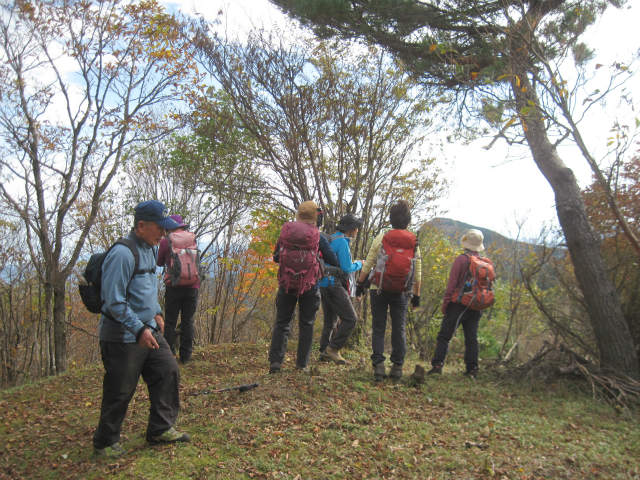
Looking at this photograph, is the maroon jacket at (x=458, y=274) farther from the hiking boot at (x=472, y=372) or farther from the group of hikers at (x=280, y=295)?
the hiking boot at (x=472, y=372)

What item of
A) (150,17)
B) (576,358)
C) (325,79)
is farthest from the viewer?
(150,17)

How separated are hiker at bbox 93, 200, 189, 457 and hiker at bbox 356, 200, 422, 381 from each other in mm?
2508

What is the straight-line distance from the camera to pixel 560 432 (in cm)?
392

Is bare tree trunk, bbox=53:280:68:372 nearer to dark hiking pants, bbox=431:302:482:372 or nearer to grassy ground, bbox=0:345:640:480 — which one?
grassy ground, bbox=0:345:640:480

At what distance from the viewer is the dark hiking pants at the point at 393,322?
16.7 feet

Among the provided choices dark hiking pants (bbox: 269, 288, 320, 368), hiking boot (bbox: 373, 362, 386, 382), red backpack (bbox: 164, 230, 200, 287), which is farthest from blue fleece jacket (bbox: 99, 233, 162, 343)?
hiking boot (bbox: 373, 362, 386, 382)

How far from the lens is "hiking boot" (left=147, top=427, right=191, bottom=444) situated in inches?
129

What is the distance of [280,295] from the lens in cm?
501

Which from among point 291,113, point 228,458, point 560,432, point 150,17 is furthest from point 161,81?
point 560,432

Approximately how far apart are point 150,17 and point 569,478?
1076cm

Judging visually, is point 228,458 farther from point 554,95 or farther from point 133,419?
point 554,95

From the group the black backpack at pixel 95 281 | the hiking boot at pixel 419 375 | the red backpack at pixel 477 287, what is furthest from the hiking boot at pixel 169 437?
the red backpack at pixel 477 287

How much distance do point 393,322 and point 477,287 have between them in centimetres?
119

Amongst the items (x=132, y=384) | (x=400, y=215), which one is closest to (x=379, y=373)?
(x=400, y=215)
